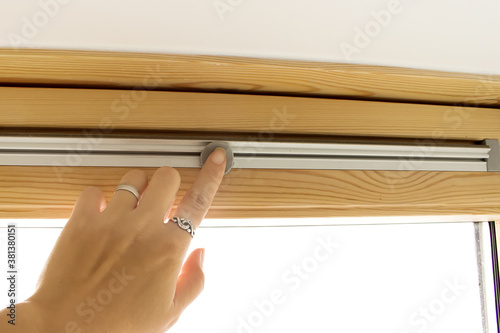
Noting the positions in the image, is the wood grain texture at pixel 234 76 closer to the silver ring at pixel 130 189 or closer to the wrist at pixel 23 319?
the silver ring at pixel 130 189

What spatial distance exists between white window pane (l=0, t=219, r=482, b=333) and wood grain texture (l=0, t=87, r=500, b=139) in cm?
31

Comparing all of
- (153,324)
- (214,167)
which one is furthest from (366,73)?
(153,324)

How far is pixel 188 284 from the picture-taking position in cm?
64

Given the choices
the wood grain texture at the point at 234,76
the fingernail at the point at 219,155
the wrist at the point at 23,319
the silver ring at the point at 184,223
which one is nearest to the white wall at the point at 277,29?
the wood grain texture at the point at 234,76

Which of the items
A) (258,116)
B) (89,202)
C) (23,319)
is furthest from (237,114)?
(23,319)

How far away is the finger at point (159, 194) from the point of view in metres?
0.61

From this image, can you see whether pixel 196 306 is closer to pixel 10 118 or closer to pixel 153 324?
pixel 153 324

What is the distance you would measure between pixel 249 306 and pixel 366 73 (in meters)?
0.63

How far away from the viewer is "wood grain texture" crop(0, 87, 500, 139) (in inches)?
26.2

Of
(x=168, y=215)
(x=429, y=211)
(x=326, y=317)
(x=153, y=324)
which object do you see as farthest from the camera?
(x=326, y=317)

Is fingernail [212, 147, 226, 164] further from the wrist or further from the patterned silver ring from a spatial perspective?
the wrist

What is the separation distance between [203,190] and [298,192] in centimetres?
20

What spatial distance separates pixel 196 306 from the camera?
2.90 feet

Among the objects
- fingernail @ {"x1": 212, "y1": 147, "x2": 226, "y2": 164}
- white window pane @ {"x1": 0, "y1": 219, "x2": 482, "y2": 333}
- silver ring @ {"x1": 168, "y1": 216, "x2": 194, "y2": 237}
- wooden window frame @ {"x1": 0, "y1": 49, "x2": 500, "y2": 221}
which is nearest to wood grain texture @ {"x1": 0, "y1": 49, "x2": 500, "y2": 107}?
wooden window frame @ {"x1": 0, "y1": 49, "x2": 500, "y2": 221}
